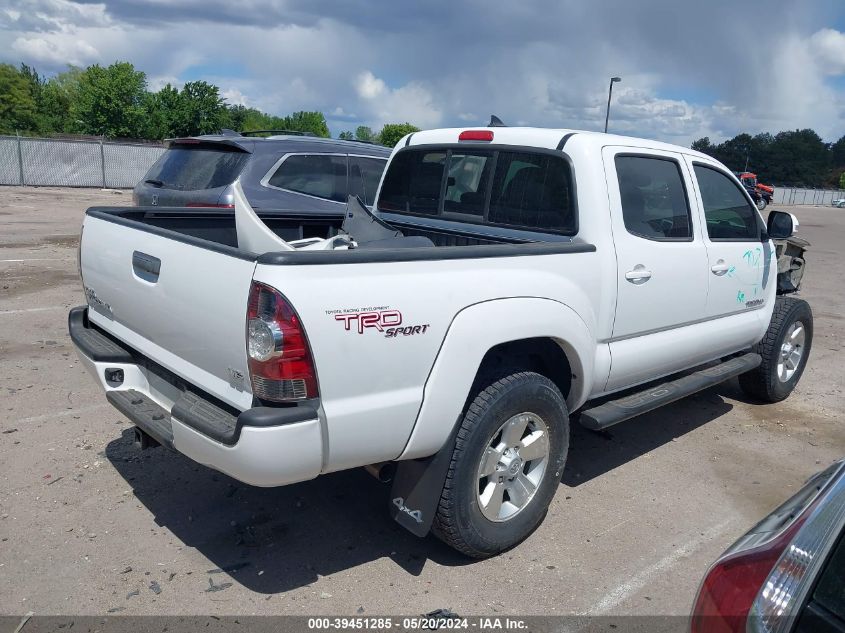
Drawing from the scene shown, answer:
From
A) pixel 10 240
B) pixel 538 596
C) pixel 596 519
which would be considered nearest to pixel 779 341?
pixel 596 519

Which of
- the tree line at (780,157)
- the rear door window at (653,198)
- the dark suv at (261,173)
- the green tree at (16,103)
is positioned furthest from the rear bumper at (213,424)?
the tree line at (780,157)

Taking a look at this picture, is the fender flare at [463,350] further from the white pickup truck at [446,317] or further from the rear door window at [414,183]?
the rear door window at [414,183]

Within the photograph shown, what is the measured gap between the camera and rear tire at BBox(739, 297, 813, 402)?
5.82 metres

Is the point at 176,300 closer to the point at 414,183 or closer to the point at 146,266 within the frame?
the point at 146,266

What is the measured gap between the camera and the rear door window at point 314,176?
743 cm

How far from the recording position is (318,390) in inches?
107

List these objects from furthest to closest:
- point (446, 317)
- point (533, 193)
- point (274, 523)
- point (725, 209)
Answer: point (725, 209)
point (533, 193)
point (274, 523)
point (446, 317)

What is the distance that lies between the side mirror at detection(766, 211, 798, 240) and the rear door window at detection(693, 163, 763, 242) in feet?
0.79

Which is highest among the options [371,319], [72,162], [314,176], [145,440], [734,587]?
[314,176]

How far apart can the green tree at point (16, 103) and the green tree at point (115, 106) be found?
16.3 metres

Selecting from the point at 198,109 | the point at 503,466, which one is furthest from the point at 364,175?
the point at 198,109

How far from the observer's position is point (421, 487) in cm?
321

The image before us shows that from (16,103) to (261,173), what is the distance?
63.2 meters

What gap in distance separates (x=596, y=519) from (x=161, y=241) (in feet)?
8.99
